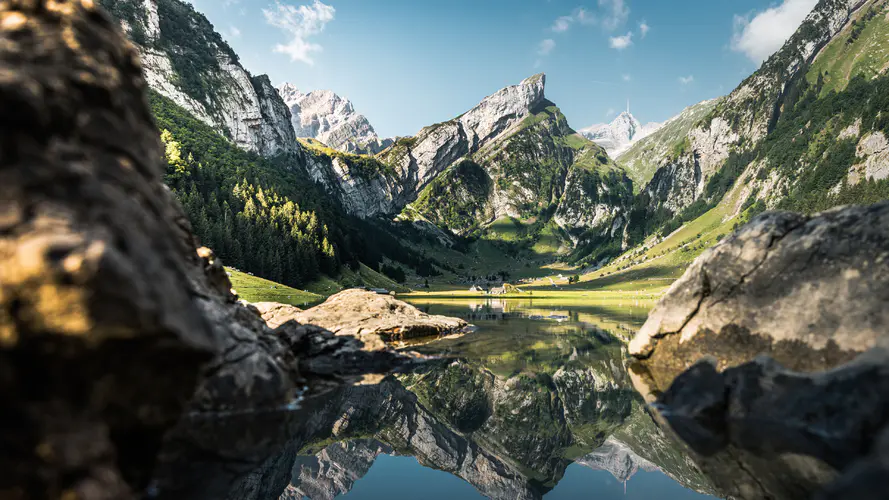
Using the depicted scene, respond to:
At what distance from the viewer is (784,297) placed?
Answer: 61.6 ft

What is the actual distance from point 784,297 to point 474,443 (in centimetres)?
1515

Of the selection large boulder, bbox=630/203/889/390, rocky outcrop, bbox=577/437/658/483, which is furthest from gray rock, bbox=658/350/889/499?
large boulder, bbox=630/203/889/390

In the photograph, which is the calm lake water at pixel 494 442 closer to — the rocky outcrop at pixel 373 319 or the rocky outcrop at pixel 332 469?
the rocky outcrop at pixel 332 469

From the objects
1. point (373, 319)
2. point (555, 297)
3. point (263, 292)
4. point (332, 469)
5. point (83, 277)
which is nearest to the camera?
point (83, 277)

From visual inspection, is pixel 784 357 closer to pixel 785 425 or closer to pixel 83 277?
pixel 785 425

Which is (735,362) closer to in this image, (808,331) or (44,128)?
(808,331)

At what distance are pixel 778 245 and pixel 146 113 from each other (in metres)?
25.7

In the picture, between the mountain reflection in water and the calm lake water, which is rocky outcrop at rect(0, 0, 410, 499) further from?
the calm lake water

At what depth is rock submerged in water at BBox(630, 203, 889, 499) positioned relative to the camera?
11.8 m

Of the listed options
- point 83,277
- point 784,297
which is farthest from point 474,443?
point 784,297

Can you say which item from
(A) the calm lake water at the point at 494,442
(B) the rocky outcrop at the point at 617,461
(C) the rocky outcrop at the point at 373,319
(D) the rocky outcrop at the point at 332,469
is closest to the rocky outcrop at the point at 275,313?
(C) the rocky outcrop at the point at 373,319

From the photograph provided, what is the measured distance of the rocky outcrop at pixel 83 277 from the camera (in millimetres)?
6156

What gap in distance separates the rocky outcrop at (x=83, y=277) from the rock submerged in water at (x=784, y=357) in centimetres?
1237

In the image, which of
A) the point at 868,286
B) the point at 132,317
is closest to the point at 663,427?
the point at 868,286
